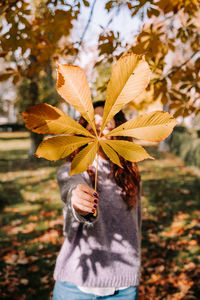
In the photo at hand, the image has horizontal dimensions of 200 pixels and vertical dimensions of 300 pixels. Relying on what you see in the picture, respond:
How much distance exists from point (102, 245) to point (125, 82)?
1029mm

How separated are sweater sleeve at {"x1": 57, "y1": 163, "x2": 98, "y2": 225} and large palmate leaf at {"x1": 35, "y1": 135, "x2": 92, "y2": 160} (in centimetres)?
40

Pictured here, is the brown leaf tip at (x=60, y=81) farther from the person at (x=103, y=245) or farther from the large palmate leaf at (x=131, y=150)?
the person at (x=103, y=245)

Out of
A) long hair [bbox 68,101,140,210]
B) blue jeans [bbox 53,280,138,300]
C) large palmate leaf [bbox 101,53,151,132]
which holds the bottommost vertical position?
blue jeans [bbox 53,280,138,300]

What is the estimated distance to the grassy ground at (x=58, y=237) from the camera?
2977mm

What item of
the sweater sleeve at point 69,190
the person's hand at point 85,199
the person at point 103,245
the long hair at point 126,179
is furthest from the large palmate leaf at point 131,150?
the long hair at point 126,179

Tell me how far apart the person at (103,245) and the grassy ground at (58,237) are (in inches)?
10.9

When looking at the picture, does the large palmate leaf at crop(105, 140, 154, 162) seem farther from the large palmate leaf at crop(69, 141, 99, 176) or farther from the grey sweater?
the grey sweater

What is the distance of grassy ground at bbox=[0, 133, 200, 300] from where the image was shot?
2.98 m

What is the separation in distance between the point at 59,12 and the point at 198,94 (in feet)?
3.96

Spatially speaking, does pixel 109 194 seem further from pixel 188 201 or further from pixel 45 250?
pixel 188 201

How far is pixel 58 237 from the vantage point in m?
3.93

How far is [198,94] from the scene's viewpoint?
6.29 ft

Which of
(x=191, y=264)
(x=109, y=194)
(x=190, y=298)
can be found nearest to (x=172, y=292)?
(x=190, y=298)

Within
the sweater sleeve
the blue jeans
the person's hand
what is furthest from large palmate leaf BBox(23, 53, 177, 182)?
the blue jeans
